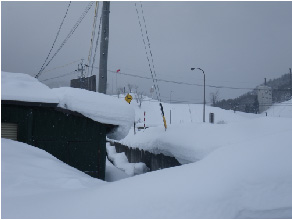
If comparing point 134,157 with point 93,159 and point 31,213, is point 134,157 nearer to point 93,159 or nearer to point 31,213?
point 93,159

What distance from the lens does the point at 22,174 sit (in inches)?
186

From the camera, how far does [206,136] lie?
945cm

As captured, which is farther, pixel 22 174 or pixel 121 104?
pixel 121 104

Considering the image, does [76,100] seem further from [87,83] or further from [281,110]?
[281,110]

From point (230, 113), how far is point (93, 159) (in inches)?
2324

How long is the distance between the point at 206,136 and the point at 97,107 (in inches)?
165

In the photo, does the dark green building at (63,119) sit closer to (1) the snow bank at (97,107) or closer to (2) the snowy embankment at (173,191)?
(1) the snow bank at (97,107)

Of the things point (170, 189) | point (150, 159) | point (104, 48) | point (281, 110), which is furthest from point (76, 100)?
point (281, 110)

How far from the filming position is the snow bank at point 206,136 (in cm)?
814

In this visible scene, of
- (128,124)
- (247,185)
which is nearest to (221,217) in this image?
(247,185)

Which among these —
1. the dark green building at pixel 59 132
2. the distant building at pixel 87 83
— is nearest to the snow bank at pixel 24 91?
the dark green building at pixel 59 132

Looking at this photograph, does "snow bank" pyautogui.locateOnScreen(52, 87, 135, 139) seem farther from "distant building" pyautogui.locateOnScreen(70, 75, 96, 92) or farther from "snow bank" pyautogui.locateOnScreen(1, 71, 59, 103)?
"distant building" pyautogui.locateOnScreen(70, 75, 96, 92)

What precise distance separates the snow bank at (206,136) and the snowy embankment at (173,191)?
290cm

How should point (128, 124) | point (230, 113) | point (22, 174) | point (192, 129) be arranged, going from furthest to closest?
point (230, 113)
point (192, 129)
point (128, 124)
point (22, 174)
